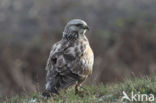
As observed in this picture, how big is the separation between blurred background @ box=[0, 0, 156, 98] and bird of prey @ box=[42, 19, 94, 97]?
0.92 m

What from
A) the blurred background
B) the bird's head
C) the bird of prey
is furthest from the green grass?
the bird's head

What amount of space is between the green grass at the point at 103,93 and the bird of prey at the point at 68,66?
201 mm

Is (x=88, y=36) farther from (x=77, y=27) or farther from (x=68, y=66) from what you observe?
(x=68, y=66)

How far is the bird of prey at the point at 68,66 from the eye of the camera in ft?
35.2

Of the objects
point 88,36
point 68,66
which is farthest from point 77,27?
point 88,36

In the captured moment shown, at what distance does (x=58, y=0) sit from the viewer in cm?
3584

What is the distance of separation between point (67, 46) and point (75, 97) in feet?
4.39

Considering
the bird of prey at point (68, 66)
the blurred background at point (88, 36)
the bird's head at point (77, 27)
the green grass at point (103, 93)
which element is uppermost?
the bird's head at point (77, 27)

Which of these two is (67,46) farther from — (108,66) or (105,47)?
(105,47)

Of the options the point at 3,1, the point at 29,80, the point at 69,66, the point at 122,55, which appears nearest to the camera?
the point at 69,66

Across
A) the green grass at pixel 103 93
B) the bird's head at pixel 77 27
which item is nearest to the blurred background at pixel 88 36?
the green grass at pixel 103 93

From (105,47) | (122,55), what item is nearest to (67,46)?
(122,55)

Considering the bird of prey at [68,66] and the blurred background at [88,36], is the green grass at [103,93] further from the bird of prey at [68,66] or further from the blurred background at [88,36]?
the blurred background at [88,36]

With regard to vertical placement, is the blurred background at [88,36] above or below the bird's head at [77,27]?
below
